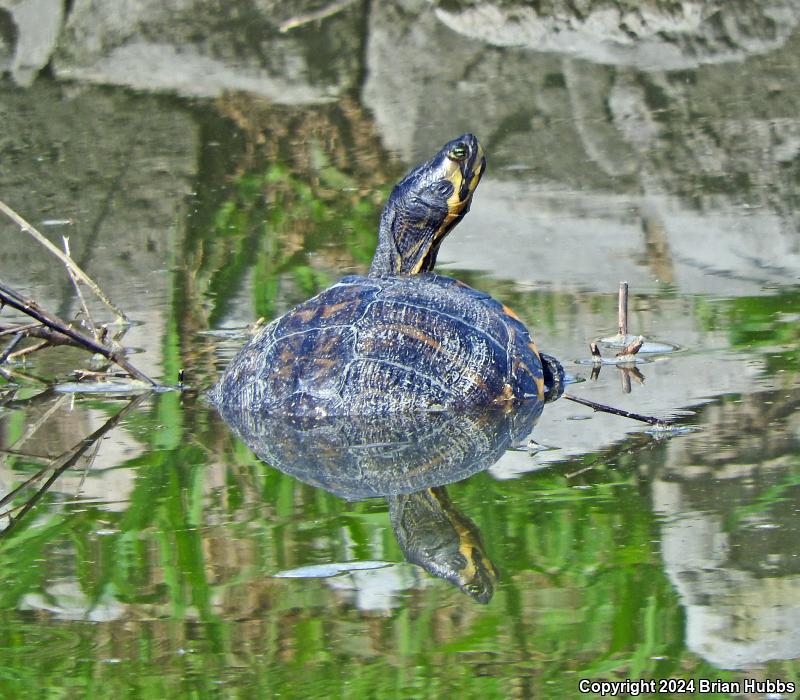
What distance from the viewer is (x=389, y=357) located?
4.31 metres

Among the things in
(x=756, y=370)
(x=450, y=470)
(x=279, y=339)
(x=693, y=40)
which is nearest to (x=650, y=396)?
(x=756, y=370)

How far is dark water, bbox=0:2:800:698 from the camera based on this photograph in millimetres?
2850

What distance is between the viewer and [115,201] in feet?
24.1

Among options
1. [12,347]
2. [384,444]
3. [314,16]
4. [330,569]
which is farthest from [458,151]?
[314,16]

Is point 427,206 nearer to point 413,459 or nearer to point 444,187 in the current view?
point 444,187

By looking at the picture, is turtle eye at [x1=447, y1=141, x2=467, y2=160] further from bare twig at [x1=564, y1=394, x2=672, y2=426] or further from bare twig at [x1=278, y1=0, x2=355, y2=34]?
bare twig at [x1=278, y1=0, x2=355, y2=34]

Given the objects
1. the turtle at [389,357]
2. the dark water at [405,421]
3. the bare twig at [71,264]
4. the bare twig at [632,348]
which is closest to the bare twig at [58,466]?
the dark water at [405,421]

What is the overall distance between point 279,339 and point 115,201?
3.12 metres

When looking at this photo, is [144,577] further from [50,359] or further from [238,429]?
[50,359]

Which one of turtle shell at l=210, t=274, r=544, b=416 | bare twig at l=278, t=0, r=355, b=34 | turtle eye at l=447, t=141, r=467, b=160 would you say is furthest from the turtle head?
bare twig at l=278, t=0, r=355, b=34

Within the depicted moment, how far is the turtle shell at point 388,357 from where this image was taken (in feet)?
14.1

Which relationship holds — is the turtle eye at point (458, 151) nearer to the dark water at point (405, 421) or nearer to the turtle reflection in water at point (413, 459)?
the dark water at point (405, 421)

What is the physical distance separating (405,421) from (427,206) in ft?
2.65

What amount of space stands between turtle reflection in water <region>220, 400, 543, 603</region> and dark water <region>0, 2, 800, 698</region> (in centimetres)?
1
